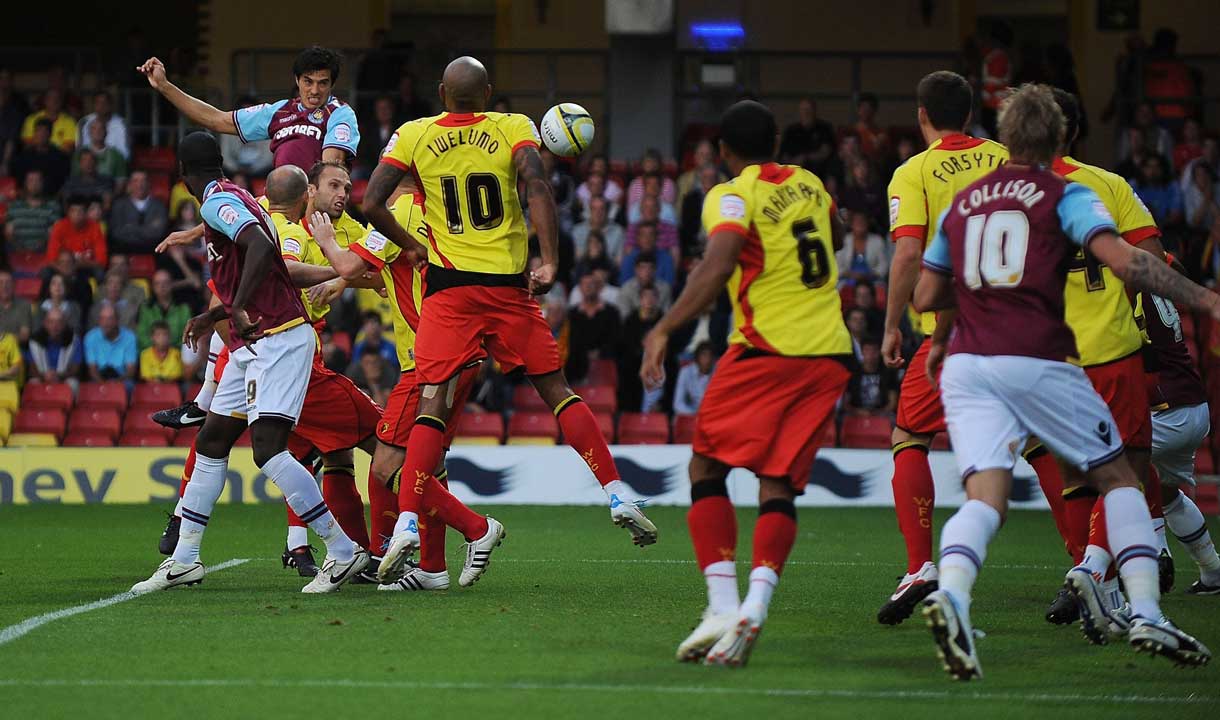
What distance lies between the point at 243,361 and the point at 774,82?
19121mm

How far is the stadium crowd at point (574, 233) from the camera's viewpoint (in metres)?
18.4

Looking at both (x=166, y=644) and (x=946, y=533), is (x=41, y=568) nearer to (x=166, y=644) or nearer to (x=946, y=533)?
(x=166, y=644)

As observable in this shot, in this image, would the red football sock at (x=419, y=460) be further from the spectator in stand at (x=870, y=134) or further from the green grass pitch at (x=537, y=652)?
the spectator in stand at (x=870, y=134)

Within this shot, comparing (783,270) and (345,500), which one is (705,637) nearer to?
(783,270)

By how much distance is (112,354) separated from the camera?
1859 cm

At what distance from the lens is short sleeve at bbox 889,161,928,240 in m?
8.00

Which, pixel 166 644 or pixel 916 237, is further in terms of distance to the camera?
pixel 916 237

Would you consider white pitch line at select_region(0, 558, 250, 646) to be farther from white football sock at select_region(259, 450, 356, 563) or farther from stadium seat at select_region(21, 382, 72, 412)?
stadium seat at select_region(21, 382, 72, 412)

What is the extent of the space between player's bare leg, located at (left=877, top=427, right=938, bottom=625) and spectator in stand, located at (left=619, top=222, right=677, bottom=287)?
1111cm

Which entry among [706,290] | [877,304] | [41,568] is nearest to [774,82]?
[877,304]

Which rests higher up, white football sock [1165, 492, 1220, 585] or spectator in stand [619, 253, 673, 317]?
spectator in stand [619, 253, 673, 317]

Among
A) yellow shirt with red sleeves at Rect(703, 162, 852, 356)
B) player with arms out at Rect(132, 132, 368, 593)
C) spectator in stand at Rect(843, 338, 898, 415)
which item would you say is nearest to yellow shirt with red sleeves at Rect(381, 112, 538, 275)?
player with arms out at Rect(132, 132, 368, 593)

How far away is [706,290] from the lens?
6422mm

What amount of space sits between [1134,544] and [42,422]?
14.1 meters
